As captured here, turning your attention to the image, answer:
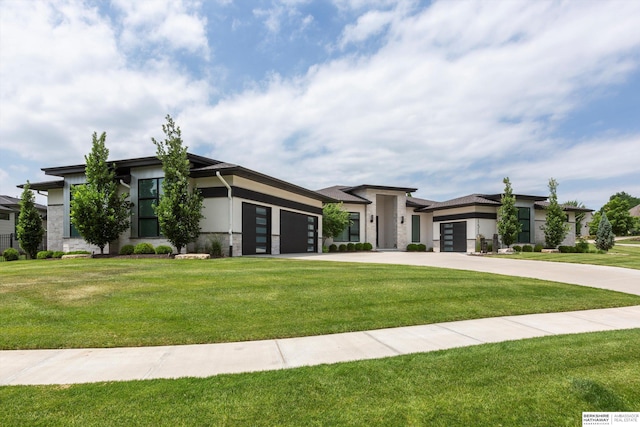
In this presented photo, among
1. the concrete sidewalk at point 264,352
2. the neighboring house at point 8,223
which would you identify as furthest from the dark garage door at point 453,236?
the neighboring house at point 8,223

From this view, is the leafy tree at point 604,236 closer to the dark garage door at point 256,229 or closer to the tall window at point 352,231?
the tall window at point 352,231

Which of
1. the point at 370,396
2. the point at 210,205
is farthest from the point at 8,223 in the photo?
the point at 370,396

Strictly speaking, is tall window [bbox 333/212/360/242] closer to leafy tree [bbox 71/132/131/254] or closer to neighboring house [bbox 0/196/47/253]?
leafy tree [bbox 71/132/131/254]

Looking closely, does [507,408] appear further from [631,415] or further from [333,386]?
[333,386]

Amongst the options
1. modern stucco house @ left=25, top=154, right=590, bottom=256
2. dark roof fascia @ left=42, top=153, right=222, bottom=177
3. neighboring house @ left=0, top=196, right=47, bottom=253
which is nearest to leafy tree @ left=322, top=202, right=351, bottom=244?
modern stucco house @ left=25, top=154, right=590, bottom=256

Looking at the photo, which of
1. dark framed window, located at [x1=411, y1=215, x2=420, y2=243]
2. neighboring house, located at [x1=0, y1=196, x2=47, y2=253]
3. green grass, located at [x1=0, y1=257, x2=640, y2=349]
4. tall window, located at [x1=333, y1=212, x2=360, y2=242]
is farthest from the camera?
dark framed window, located at [x1=411, y1=215, x2=420, y2=243]

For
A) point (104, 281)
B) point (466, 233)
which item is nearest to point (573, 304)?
point (104, 281)

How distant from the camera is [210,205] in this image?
61.7 ft

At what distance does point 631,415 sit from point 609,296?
7.23 m

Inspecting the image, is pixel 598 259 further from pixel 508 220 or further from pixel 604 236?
pixel 604 236

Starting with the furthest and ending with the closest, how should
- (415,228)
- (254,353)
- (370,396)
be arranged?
(415,228), (254,353), (370,396)

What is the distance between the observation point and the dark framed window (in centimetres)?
3691

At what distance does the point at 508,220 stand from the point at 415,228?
968cm

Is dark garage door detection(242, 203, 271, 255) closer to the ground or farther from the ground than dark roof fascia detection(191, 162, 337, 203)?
closer to the ground
